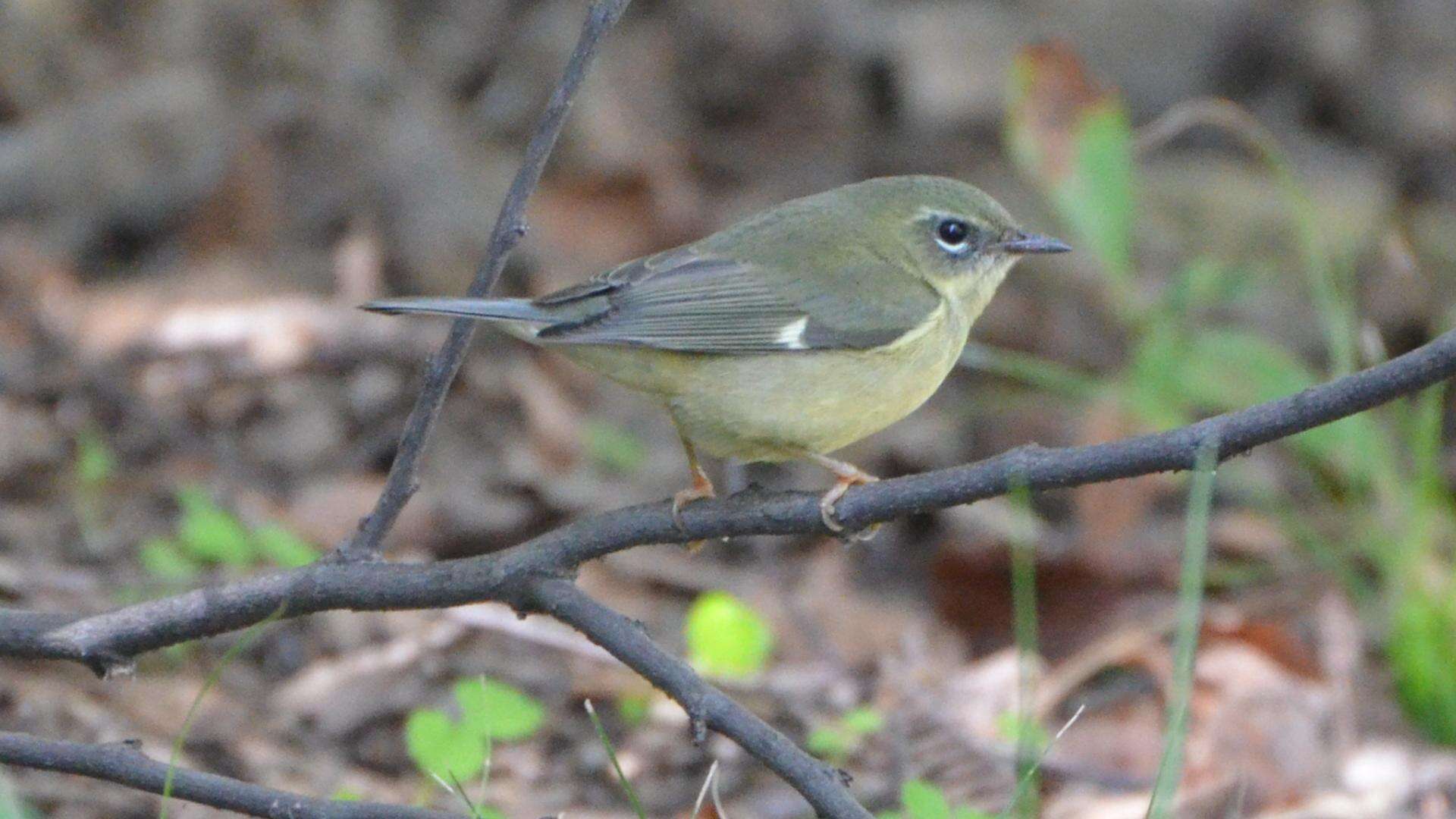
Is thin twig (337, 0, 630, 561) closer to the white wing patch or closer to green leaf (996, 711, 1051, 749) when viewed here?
the white wing patch

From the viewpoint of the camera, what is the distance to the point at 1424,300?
773cm

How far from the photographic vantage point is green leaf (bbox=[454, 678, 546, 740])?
354 centimetres

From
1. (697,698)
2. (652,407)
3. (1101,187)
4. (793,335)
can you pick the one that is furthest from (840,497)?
(652,407)

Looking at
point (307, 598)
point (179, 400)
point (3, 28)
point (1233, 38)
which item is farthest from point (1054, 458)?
point (1233, 38)

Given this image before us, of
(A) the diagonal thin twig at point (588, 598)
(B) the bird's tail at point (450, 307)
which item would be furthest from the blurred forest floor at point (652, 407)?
(B) the bird's tail at point (450, 307)

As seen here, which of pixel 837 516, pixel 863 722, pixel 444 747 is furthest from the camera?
pixel 863 722

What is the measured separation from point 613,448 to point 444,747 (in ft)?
10.3

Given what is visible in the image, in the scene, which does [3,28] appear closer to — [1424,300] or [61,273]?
[61,273]

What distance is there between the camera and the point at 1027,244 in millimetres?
4500

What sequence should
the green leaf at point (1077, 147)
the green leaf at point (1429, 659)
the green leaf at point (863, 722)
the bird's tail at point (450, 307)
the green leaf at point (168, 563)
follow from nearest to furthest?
the bird's tail at point (450, 307), the green leaf at point (863, 722), the green leaf at point (168, 563), the green leaf at point (1429, 659), the green leaf at point (1077, 147)

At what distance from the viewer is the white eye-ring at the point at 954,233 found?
4504 mm

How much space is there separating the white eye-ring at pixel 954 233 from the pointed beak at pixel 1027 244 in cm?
8

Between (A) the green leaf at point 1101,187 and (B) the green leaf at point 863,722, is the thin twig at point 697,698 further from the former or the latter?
(A) the green leaf at point 1101,187

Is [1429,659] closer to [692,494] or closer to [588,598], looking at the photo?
[692,494]
